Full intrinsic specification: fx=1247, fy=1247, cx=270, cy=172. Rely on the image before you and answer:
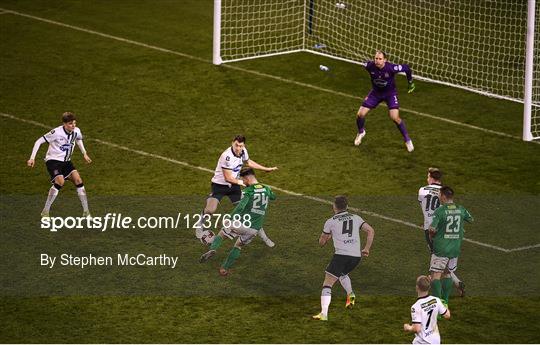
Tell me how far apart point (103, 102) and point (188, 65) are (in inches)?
129

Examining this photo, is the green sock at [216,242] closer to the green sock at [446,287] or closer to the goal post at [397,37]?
the green sock at [446,287]

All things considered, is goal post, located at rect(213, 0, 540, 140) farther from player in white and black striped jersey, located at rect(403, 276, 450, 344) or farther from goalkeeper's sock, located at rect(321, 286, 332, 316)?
player in white and black striped jersey, located at rect(403, 276, 450, 344)

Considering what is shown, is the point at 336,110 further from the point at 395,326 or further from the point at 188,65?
the point at 395,326

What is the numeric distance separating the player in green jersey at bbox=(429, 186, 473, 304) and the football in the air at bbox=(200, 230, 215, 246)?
4.01 metres

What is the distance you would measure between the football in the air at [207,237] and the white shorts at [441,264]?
13.1 ft

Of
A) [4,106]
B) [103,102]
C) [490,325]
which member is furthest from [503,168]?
[4,106]

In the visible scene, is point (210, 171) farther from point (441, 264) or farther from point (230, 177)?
point (441, 264)

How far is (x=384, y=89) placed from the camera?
24.0 metres

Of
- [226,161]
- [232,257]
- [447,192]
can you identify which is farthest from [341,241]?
[226,161]

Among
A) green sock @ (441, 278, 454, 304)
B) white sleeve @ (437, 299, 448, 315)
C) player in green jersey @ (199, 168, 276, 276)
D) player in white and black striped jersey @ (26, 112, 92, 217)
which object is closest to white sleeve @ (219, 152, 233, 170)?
player in green jersey @ (199, 168, 276, 276)

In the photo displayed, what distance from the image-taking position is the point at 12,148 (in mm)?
24016

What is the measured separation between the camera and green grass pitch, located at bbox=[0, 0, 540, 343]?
56.1 feet

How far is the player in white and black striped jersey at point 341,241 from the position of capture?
1678 centimetres

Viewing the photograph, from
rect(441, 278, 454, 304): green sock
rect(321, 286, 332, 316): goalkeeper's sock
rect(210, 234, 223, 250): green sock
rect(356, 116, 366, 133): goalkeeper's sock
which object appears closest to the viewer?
rect(321, 286, 332, 316): goalkeeper's sock
